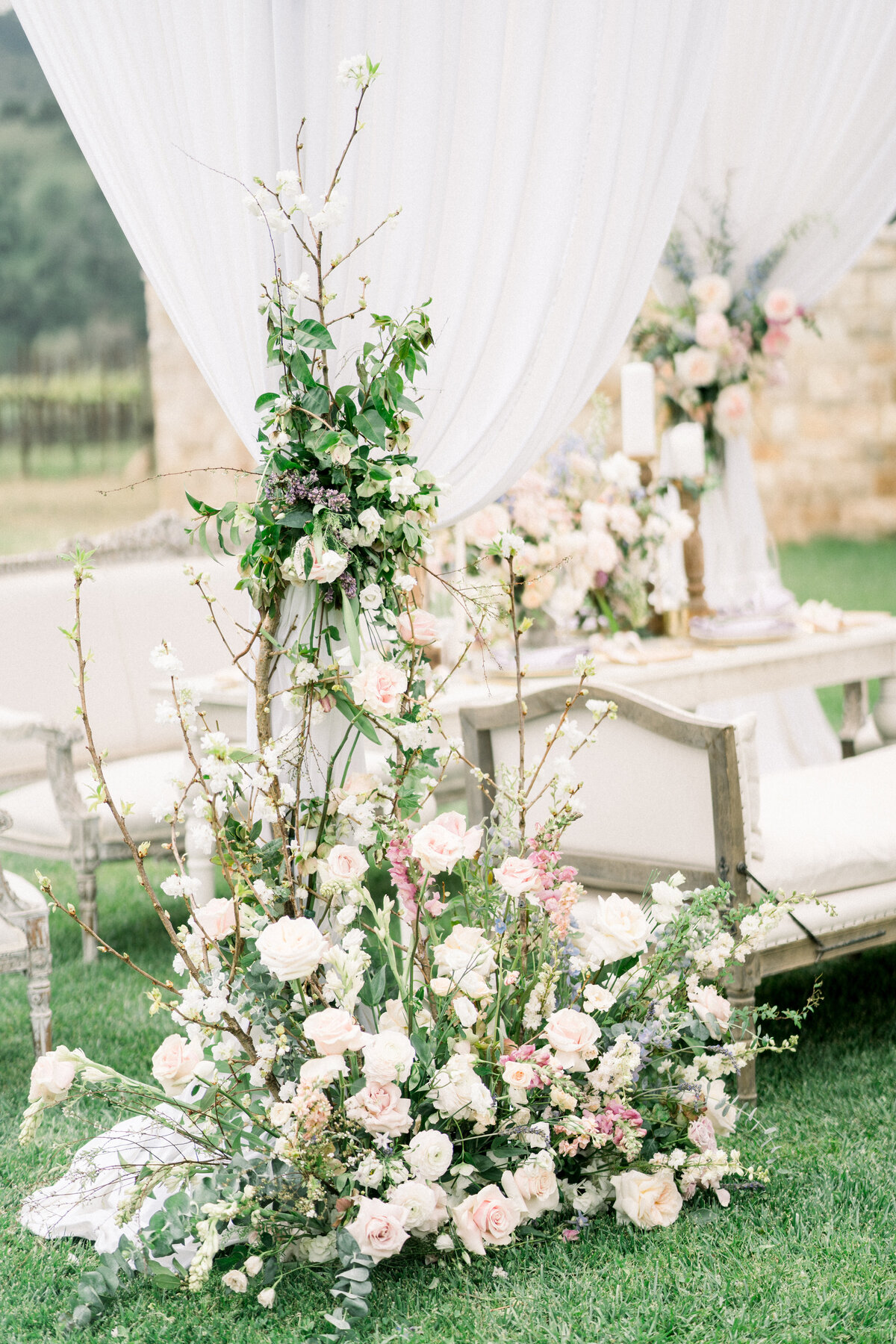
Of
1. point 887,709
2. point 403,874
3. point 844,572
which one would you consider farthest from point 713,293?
point 844,572

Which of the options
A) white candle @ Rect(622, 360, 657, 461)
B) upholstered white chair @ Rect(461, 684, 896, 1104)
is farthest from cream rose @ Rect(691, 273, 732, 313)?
upholstered white chair @ Rect(461, 684, 896, 1104)

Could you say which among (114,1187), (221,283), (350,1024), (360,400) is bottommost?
(114,1187)

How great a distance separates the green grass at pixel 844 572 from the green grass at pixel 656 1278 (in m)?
6.81

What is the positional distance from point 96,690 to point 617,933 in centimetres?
268

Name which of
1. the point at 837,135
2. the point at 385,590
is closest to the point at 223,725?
the point at 385,590

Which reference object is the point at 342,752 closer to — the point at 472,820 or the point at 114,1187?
the point at 472,820

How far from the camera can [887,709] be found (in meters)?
4.54

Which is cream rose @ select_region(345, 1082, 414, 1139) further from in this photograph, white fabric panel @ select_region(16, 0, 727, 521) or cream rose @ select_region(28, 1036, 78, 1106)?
white fabric panel @ select_region(16, 0, 727, 521)

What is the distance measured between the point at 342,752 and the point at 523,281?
2.93ft

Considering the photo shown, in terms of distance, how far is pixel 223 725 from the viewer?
150 inches

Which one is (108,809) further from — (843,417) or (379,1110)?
(843,417)

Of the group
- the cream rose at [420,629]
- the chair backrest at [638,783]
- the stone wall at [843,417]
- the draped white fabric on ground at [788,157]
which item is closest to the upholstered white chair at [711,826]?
the chair backrest at [638,783]

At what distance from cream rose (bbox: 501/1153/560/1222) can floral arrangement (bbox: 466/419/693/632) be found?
6.35ft

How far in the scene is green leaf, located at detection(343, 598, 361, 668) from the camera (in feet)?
7.50
